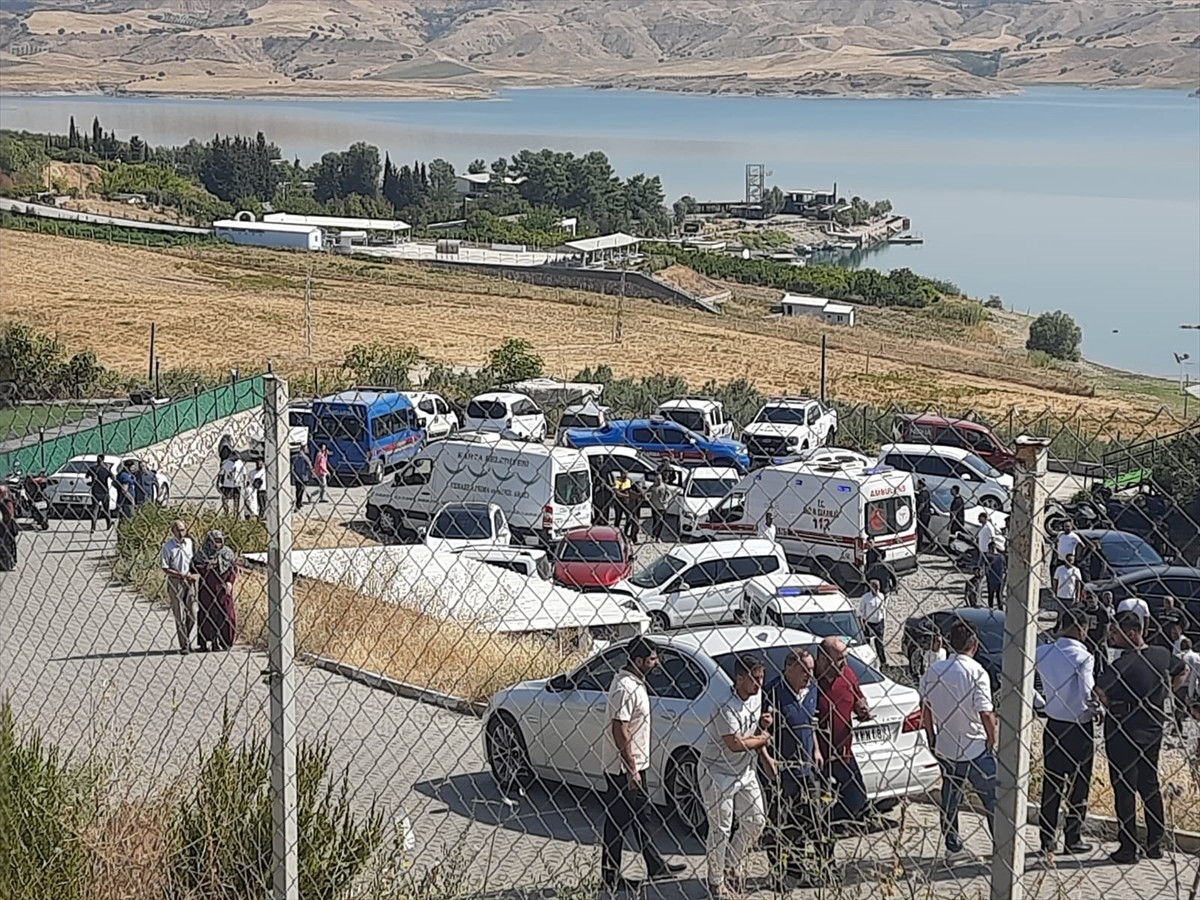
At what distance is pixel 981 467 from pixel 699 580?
372 inches

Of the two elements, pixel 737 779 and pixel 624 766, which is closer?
pixel 737 779

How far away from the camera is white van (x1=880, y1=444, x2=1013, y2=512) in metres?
21.1

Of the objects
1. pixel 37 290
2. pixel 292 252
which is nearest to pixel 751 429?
pixel 37 290

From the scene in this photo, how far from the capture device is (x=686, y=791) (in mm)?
6324

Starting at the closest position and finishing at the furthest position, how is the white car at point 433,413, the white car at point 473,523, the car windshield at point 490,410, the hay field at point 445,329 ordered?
the white car at point 473,523 < the white car at point 433,413 < the car windshield at point 490,410 < the hay field at point 445,329

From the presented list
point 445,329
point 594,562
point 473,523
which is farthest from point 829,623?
point 445,329

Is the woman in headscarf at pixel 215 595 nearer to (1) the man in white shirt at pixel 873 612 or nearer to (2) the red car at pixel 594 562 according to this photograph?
(2) the red car at pixel 594 562

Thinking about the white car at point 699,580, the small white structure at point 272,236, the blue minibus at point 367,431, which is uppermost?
the white car at point 699,580

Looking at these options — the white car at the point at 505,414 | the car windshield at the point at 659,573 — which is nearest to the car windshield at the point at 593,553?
the car windshield at the point at 659,573

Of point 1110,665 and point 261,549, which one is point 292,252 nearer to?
point 261,549

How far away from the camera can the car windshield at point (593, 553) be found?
14.6m

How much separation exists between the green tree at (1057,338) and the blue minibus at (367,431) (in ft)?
145

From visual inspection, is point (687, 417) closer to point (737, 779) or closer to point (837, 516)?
point (837, 516)

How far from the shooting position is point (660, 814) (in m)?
6.46
